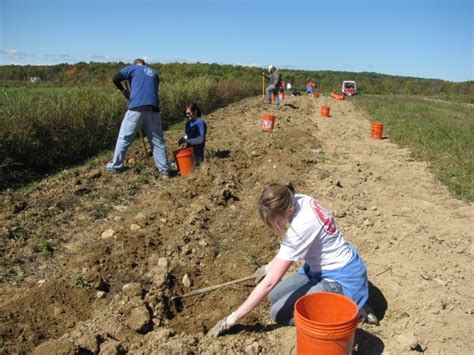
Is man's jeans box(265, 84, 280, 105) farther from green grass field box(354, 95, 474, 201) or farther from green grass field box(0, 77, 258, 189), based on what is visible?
green grass field box(0, 77, 258, 189)

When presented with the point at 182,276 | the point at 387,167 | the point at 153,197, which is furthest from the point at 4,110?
the point at 387,167

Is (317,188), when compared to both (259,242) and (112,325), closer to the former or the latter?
(259,242)

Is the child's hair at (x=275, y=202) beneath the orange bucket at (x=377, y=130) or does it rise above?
above

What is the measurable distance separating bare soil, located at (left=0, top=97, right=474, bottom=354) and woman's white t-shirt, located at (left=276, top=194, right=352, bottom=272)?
60 cm

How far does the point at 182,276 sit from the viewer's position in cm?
391

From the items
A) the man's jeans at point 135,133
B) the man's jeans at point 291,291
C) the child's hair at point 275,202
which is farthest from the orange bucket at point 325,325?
the man's jeans at point 135,133

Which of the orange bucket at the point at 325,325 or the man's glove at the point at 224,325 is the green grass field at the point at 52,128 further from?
the orange bucket at the point at 325,325

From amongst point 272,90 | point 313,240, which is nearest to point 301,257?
point 313,240

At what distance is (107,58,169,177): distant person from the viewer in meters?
6.21

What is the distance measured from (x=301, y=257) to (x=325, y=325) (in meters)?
0.51

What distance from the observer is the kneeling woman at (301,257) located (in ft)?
8.63

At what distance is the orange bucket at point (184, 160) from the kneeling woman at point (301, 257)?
3605 millimetres

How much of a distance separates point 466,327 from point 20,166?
6291mm

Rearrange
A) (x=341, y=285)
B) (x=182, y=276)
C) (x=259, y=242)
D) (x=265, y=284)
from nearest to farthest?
(x=265, y=284) → (x=341, y=285) → (x=182, y=276) → (x=259, y=242)
